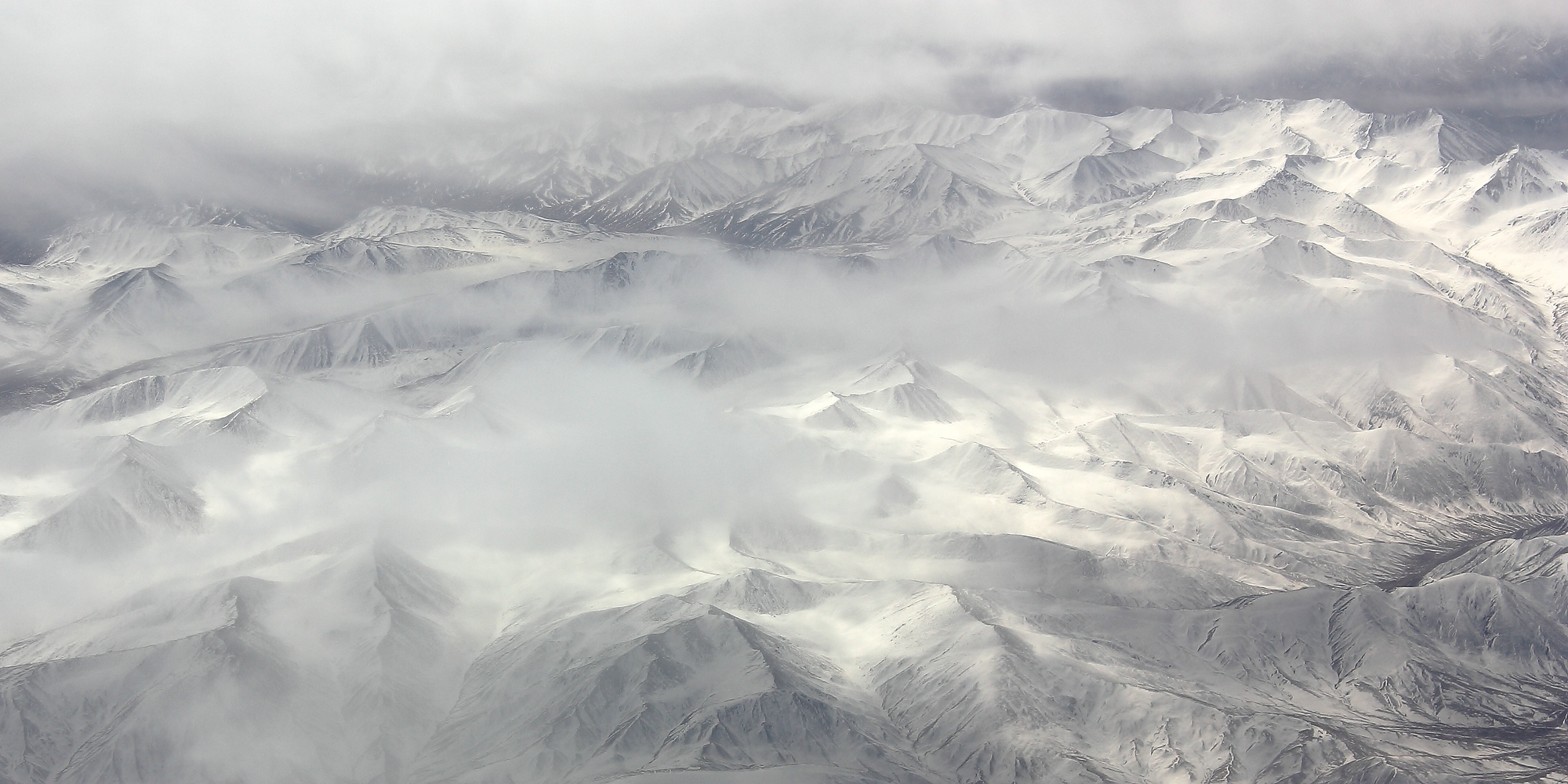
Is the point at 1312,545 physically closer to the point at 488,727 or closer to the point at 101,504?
the point at 488,727

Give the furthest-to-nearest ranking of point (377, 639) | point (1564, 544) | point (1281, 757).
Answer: point (1564, 544) < point (377, 639) < point (1281, 757)

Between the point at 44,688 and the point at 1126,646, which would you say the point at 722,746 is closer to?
the point at 1126,646

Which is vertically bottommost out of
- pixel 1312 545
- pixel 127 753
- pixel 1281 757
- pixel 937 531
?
pixel 1312 545

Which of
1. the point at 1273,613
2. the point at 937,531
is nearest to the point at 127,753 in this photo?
the point at 937,531

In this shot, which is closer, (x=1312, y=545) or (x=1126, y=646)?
(x=1126, y=646)

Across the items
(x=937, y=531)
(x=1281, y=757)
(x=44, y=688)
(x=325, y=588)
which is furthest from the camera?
(x=937, y=531)

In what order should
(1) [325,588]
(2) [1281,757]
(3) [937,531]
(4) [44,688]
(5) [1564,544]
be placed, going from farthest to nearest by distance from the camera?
(3) [937,531], (5) [1564,544], (1) [325,588], (4) [44,688], (2) [1281,757]

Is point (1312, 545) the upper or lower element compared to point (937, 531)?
lower

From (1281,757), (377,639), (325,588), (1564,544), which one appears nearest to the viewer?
(1281,757)

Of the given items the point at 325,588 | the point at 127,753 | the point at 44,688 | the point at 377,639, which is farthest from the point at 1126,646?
the point at 44,688
